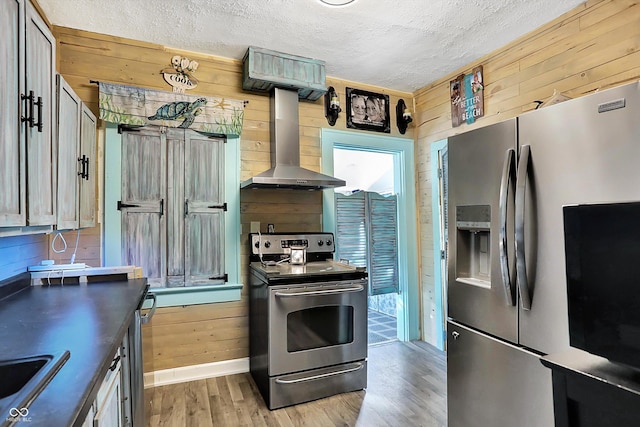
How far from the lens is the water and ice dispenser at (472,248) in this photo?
1.91 meters

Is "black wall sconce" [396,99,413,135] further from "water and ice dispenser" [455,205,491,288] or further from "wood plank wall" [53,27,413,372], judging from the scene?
"water and ice dispenser" [455,205,491,288]

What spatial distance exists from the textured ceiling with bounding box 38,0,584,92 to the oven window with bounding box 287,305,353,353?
80.9 inches

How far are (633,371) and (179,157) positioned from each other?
2872 millimetres

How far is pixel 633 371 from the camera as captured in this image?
43.0 inches

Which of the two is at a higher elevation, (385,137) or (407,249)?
(385,137)

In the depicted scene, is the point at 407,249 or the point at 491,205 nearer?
the point at 491,205

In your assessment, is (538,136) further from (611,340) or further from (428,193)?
(428,193)

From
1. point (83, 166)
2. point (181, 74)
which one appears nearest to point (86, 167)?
point (83, 166)

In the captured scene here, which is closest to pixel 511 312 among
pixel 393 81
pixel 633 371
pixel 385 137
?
pixel 633 371

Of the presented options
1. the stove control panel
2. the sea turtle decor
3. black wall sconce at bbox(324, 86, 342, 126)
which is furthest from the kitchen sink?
black wall sconce at bbox(324, 86, 342, 126)

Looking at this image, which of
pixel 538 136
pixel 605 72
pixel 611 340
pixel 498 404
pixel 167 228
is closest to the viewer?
pixel 611 340

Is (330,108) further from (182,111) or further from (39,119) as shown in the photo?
(39,119)

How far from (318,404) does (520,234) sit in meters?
1.75

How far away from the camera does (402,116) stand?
3643mm
